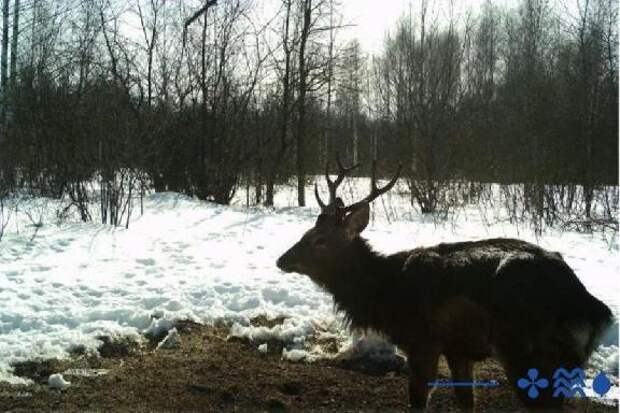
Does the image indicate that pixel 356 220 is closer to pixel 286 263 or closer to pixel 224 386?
pixel 286 263

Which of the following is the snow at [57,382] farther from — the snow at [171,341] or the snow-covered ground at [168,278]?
the snow at [171,341]

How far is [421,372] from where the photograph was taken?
13.3ft

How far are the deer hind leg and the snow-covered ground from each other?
1.33 m

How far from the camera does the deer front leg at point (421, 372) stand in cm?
405

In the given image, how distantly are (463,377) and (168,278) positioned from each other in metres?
4.69

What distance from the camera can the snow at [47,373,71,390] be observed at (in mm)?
4398

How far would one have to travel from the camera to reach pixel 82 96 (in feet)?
49.1

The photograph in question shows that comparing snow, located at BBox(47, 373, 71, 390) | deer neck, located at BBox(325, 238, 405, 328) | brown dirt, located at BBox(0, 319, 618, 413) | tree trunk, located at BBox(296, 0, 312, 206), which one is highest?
tree trunk, located at BBox(296, 0, 312, 206)

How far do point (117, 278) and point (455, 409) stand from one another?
16.5ft

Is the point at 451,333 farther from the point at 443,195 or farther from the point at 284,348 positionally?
the point at 443,195

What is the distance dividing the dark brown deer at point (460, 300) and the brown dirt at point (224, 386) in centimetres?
55

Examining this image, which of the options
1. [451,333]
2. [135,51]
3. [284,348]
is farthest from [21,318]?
[135,51]

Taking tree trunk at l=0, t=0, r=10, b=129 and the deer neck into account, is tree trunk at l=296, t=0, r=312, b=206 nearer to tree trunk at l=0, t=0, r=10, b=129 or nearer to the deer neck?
tree trunk at l=0, t=0, r=10, b=129

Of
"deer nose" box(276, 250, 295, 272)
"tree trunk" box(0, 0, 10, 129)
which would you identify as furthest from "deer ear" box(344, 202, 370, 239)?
"tree trunk" box(0, 0, 10, 129)
